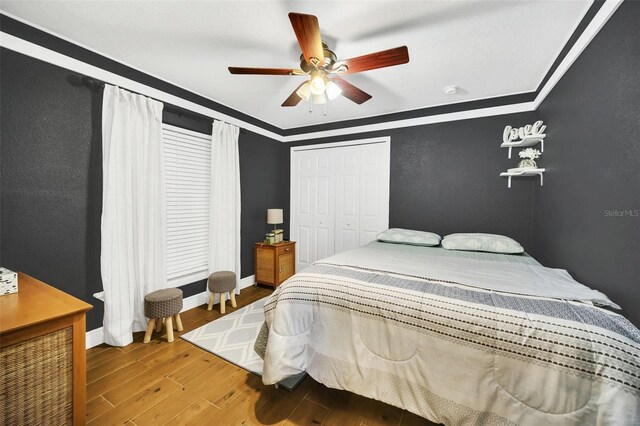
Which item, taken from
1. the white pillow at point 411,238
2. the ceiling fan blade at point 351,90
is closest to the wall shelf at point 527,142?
the white pillow at point 411,238

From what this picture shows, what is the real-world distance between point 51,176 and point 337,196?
3263mm

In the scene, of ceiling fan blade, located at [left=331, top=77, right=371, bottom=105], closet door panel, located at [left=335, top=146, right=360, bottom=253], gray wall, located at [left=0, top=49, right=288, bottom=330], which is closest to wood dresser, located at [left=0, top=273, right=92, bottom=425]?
gray wall, located at [left=0, top=49, right=288, bottom=330]

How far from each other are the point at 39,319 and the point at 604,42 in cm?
343

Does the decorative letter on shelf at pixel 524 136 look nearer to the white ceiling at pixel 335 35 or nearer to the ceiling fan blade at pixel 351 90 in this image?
the white ceiling at pixel 335 35

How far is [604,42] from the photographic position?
151cm

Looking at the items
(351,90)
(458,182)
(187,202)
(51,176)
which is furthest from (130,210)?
(458,182)

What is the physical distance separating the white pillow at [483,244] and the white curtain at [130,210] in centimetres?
317

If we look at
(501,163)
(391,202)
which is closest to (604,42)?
(501,163)

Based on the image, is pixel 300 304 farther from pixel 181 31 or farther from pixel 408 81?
pixel 408 81

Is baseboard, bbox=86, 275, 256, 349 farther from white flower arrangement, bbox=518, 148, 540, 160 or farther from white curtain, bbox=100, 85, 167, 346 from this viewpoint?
white flower arrangement, bbox=518, 148, 540, 160

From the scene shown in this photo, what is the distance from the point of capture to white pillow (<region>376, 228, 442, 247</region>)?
9.70 ft

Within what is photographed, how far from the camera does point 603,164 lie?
1.53m

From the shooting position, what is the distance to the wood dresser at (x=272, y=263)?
147 inches

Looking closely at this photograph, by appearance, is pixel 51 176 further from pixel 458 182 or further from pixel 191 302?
pixel 458 182
